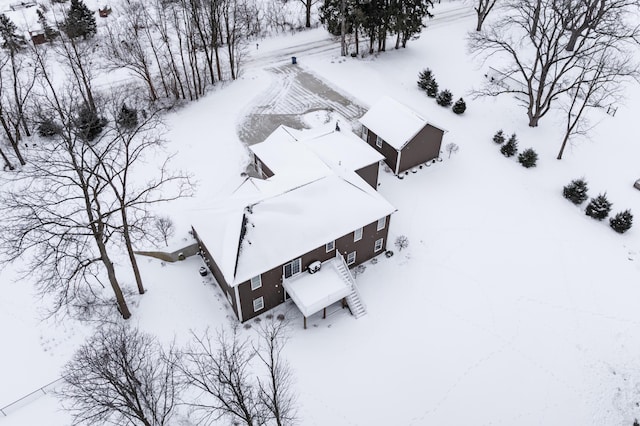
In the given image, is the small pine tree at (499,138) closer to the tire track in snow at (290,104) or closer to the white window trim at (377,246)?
the tire track in snow at (290,104)

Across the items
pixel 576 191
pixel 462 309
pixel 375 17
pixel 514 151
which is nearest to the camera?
pixel 462 309

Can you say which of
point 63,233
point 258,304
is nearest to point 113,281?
point 63,233

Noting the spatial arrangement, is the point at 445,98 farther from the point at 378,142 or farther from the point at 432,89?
the point at 378,142

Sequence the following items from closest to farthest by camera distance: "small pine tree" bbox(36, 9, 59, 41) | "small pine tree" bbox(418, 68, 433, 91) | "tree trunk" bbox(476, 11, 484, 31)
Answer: "small pine tree" bbox(418, 68, 433, 91) < "small pine tree" bbox(36, 9, 59, 41) < "tree trunk" bbox(476, 11, 484, 31)

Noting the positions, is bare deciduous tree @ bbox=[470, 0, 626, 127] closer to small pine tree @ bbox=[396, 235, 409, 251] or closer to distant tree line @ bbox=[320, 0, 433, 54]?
distant tree line @ bbox=[320, 0, 433, 54]

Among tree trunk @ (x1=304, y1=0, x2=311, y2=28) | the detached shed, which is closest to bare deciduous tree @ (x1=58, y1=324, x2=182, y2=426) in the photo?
the detached shed

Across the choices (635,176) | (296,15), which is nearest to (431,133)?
(635,176)

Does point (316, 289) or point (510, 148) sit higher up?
point (510, 148)

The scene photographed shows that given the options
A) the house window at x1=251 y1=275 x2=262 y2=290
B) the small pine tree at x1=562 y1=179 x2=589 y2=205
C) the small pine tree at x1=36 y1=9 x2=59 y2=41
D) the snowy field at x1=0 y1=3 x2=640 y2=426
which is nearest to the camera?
the snowy field at x1=0 y1=3 x2=640 y2=426
